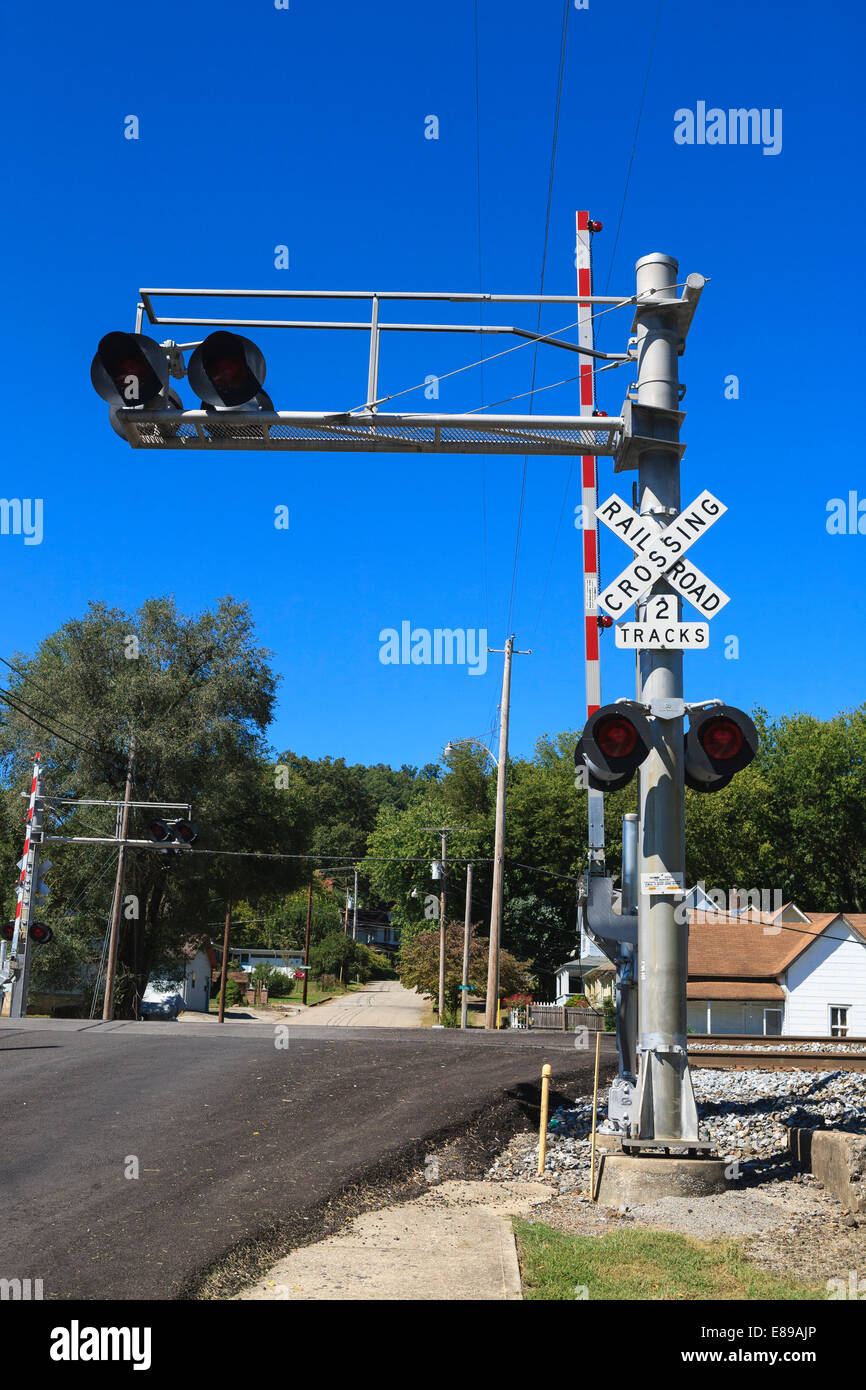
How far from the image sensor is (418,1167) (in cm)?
1035

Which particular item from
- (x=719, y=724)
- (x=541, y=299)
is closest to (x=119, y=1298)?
(x=719, y=724)

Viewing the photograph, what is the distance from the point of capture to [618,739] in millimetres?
8352

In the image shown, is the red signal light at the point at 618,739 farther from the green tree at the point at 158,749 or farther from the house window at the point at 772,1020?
the house window at the point at 772,1020

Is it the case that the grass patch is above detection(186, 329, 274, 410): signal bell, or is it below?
below

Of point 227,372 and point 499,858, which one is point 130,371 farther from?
point 499,858

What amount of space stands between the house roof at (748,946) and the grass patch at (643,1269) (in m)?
36.4

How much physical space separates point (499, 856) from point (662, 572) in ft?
91.5

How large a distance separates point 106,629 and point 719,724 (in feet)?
124

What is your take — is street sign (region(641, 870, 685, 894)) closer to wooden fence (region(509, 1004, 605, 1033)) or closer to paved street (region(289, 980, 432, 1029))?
wooden fence (region(509, 1004, 605, 1033))

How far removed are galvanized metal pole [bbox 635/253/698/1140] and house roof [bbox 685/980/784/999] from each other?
35676 millimetres

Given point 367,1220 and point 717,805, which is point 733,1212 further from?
point 717,805

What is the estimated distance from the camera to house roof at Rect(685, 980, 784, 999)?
4247 centimetres

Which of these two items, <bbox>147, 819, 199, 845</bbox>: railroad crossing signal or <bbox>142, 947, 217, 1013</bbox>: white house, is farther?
<bbox>142, 947, 217, 1013</bbox>: white house

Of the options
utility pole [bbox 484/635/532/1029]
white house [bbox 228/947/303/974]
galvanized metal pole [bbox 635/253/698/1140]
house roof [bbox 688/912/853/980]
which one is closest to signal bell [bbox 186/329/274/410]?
galvanized metal pole [bbox 635/253/698/1140]
